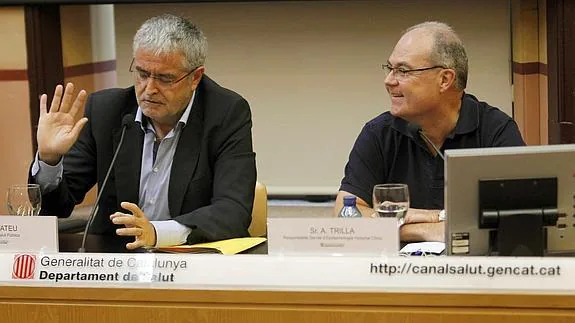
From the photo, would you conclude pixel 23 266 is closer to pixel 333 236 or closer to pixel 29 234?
pixel 29 234

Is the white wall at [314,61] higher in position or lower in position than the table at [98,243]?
higher

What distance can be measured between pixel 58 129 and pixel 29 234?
81 centimetres

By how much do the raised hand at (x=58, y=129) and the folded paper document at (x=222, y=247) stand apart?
527 millimetres

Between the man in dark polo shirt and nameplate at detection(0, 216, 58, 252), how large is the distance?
40.6 inches

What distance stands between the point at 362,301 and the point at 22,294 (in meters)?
0.67

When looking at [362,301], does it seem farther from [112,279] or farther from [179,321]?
[112,279]

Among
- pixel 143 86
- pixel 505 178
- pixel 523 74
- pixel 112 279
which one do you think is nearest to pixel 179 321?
pixel 112 279

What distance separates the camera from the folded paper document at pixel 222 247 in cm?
228

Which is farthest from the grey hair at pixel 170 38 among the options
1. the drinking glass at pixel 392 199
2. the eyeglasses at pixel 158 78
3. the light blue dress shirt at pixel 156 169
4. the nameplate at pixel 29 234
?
the nameplate at pixel 29 234

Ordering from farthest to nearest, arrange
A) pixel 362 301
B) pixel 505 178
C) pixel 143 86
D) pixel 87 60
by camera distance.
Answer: pixel 87 60 < pixel 143 86 < pixel 505 178 < pixel 362 301

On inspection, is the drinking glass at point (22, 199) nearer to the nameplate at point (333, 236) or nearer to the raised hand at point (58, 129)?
the raised hand at point (58, 129)

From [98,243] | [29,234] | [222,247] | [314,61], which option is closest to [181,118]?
[98,243]

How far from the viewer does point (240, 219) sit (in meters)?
2.72

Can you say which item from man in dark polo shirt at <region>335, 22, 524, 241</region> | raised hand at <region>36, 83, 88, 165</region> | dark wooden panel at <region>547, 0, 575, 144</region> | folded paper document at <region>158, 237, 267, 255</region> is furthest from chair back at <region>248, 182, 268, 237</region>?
dark wooden panel at <region>547, 0, 575, 144</region>
